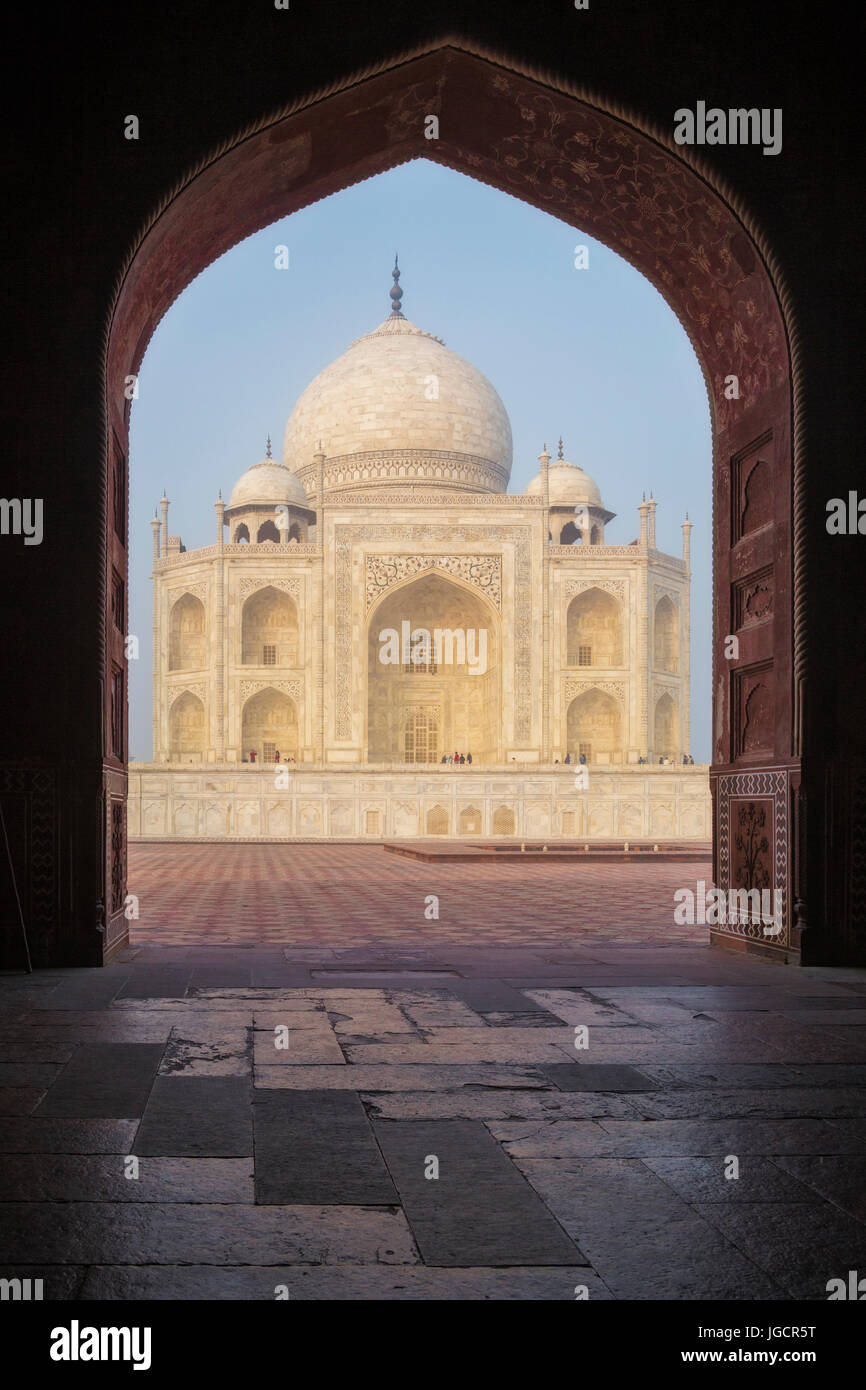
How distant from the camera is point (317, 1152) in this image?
2.22m

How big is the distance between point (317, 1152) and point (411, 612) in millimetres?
25973

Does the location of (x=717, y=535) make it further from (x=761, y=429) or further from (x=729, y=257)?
(x=729, y=257)

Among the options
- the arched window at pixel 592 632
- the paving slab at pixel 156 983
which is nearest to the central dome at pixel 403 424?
the arched window at pixel 592 632

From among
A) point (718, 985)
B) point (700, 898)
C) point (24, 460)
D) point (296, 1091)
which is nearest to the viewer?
point (296, 1091)

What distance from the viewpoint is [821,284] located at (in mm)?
4848

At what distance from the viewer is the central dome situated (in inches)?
1141

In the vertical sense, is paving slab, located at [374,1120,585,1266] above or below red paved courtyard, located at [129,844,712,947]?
above

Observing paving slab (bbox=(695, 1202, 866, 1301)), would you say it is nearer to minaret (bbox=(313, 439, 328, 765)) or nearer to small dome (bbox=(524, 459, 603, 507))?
minaret (bbox=(313, 439, 328, 765))

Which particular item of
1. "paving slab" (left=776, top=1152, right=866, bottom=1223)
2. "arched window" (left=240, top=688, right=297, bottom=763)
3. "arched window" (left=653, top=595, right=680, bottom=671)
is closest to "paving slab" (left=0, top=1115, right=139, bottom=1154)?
"paving slab" (left=776, top=1152, right=866, bottom=1223)

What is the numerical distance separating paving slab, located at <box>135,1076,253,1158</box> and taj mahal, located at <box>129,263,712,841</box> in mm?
19692

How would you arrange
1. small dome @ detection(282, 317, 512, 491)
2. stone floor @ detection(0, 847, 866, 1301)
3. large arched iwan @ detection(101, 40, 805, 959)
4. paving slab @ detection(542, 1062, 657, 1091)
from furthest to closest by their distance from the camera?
small dome @ detection(282, 317, 512, 491) → large arched iwan @ detection(101, 40, 805, 959) → paving slab @ detection(542, 1062, 657, 1091) → stone floor @ detection(0, 847, 866, 1301)

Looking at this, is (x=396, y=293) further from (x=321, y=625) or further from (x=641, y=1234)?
(x=641, y=1234)
